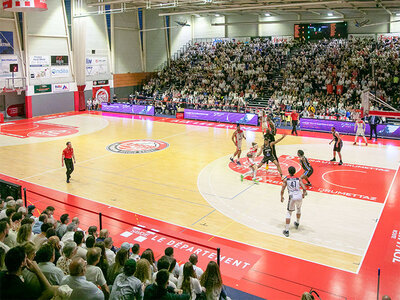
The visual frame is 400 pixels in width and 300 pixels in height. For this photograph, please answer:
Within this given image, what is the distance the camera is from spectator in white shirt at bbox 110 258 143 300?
4957mm

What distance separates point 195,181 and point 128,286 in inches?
408

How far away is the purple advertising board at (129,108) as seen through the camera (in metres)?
33.6

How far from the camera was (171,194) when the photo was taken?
1392 cm

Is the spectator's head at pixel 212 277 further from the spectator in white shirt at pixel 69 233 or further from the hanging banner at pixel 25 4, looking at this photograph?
the hanging banner at pixel 25 4

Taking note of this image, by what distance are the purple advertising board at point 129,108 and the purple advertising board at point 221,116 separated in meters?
3.83

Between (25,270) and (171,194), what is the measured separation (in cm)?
933

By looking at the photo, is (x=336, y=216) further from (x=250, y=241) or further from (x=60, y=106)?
(x=60, y=106)

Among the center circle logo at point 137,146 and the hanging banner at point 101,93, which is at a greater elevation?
the hanging banner at point 101,93

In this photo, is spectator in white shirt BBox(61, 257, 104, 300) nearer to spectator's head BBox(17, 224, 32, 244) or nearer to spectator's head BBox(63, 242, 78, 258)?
spectator's head BBox(63, 242, 78, 258)

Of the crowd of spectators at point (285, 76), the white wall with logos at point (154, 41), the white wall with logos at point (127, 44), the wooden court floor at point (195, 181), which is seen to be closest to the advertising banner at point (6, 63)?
the wooden court floor at point (195, 181)

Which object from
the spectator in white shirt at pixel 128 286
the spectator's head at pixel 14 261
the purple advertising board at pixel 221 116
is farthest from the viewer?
the purple advertising board at pixel 221 116

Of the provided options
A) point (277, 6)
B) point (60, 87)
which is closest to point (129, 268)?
point (277, 6)

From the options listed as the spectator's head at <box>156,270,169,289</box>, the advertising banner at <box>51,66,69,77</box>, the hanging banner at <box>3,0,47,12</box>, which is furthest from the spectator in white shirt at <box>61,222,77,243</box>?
the advertising banner at <box>51,66,69,77</box>

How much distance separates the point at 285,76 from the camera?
34906mm
